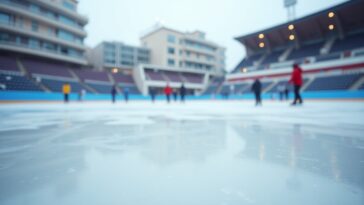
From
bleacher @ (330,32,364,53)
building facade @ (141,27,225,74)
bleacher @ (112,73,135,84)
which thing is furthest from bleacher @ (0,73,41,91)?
bleacher @ (330,32,364,53)

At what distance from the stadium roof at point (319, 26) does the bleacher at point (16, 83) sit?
3072 cm

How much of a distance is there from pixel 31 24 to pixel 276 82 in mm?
32740

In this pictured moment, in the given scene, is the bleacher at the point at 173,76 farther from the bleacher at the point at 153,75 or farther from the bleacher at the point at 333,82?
the bleacher at the point at 333,82

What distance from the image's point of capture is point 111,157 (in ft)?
3.56

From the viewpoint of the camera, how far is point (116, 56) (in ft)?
117

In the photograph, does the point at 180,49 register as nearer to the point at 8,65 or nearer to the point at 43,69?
the point at 43,69

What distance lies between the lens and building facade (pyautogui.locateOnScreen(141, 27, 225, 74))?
1446 inches

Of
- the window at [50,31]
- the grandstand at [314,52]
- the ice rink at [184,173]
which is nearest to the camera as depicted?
the ice rink at [184,173]

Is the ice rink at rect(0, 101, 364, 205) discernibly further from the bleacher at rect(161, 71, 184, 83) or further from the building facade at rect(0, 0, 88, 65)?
the bleacher at rect(161, 71, 184, 83)

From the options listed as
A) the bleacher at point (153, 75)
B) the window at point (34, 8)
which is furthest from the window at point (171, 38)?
the window at point (34, 8)

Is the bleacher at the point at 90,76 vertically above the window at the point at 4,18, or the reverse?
the window at the point at 4,18

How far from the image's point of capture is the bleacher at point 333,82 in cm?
1686

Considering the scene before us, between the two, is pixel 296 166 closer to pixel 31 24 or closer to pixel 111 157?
pixel 111 157

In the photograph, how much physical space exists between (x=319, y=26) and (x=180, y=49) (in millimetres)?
23485
